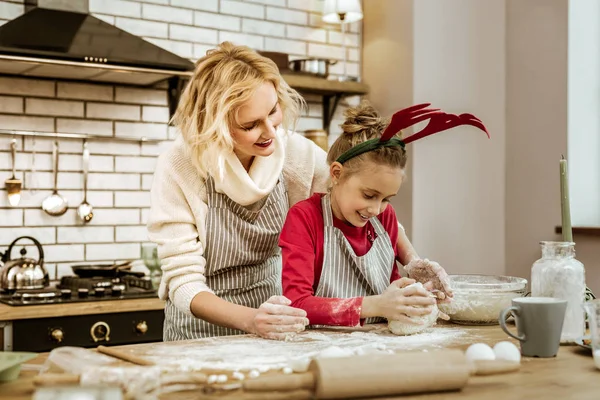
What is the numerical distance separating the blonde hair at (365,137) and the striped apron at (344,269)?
0.50 ft

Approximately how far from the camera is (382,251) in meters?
2.06

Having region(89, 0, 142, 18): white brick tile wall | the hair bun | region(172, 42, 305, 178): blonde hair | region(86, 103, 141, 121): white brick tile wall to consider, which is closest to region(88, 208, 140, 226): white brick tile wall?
region(86, 103, 141, 121): white brick tile wall

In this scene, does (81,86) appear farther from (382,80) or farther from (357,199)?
(357,199)

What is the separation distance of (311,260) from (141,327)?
138cm

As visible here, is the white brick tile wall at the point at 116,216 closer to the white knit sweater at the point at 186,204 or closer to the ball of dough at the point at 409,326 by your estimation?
the white knit sweater at the point at 186,204

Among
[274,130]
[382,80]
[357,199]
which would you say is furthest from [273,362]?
[382,80]

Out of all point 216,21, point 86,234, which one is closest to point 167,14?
point 216,21

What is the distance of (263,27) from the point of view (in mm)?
4016

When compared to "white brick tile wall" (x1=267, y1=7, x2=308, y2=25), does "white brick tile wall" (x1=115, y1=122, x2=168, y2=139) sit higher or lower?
lower

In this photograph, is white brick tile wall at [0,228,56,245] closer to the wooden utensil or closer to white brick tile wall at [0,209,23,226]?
white brick tile wall at [0,209,23,226]

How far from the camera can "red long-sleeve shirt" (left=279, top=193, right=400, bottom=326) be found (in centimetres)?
180

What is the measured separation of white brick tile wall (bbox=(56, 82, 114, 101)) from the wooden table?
2.20 metres

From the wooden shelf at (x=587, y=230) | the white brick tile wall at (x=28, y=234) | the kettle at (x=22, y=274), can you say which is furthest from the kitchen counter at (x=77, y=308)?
the wooden shelf at (x=587, y=230)

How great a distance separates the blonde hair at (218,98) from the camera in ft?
6.48
